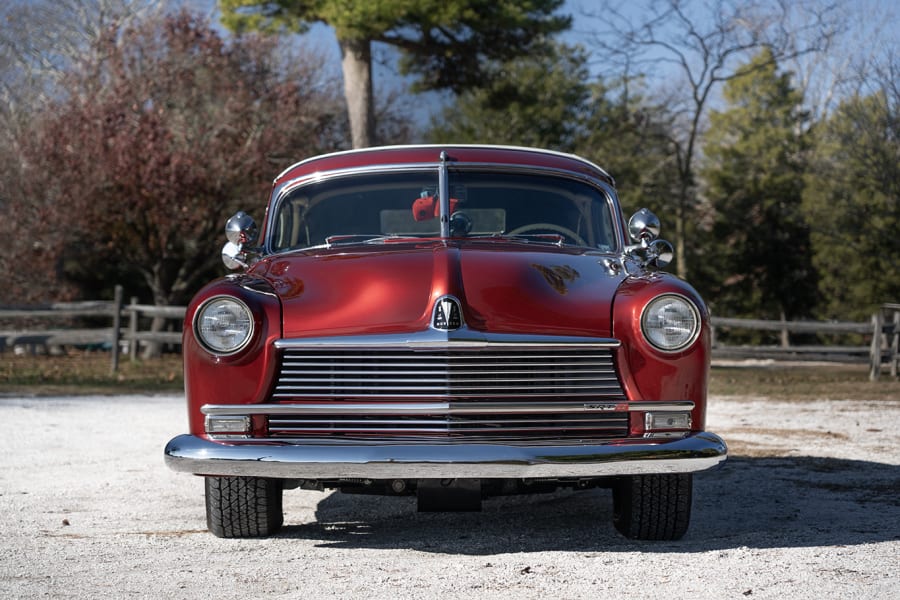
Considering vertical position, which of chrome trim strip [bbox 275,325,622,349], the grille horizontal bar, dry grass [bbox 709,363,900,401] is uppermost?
chrome trim strip [bbox 275,325,622,349]

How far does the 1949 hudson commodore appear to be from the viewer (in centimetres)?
475

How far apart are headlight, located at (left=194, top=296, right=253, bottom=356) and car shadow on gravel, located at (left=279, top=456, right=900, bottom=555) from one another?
1029mm

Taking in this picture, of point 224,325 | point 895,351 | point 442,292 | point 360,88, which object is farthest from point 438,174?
point 360,88

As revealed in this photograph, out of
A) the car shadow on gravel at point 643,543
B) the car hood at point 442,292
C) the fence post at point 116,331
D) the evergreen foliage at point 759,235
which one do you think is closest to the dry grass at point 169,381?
the fence post at point 116,331

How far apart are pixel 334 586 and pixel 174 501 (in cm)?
251

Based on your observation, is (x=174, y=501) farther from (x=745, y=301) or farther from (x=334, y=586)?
(x=745, y=301)

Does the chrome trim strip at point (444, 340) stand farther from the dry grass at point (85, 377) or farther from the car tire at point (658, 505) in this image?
the dry grass at point (85, 377)

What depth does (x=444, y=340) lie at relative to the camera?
188 inches

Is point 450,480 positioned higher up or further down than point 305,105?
further down

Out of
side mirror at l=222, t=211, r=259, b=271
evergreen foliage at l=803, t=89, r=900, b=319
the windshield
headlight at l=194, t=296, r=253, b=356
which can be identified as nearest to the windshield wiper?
the windshield

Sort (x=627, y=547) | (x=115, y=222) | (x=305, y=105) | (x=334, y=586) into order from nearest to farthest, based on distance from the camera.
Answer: (x=334, y=586) < (x=627, y=547) < (x=115, y=222) < (x=305, y=105)

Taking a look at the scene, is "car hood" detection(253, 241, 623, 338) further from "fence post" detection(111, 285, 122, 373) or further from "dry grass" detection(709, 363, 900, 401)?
"fence post" detection(111, 285, 122, 373)

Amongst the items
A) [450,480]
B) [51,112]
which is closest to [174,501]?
[450,480]

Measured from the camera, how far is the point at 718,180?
42094 millimetres
